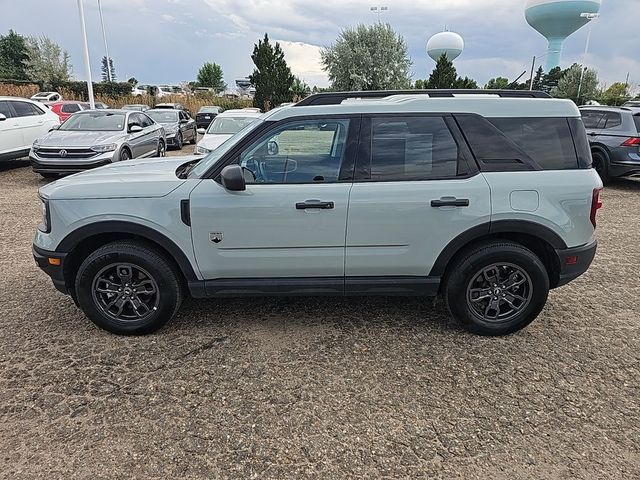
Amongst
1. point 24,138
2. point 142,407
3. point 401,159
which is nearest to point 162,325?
point 142,407

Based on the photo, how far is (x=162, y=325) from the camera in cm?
355

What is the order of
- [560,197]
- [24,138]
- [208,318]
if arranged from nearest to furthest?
[560,197]
[208,318]
[24,138]

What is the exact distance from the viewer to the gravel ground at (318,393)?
2.36 metres

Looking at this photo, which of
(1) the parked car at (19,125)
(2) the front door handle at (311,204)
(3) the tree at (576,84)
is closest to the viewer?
(2) the front door handle at (311,204)

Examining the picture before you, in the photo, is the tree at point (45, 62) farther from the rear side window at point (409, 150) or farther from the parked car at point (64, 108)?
the rear side window at point (409, 150)

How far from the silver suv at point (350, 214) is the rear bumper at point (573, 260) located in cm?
1

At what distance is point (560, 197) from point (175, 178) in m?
2.95

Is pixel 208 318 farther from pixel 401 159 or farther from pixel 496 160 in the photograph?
pixel 496 160

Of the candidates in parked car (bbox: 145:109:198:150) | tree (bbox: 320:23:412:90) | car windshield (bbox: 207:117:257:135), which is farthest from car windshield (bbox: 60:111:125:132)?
tree (bbox: 320:23:412:90)

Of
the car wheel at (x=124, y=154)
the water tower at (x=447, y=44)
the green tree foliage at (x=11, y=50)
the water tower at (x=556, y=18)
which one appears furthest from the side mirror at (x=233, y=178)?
→ the green tree foliage at (x=11, y=50)

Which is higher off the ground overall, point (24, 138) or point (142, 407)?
point (24, 138)

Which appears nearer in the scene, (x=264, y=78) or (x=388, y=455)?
(x=388, y=455)

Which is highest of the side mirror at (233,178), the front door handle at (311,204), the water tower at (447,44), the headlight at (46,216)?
the water tower at (447,44)

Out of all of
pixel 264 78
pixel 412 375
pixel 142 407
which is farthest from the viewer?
pixel 264 78
